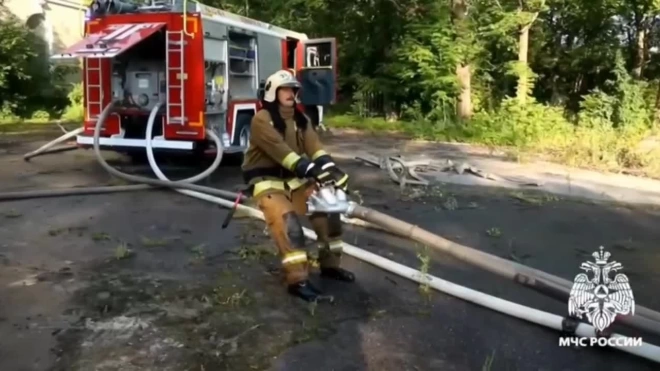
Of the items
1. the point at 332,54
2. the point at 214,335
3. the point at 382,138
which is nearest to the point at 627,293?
the point at 214,335

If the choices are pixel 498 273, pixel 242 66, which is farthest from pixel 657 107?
pixel 498 273

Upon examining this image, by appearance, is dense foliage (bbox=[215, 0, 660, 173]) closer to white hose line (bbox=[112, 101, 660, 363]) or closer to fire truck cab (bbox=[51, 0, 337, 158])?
fire truck cab (bbox=[51, 0, 337, 158])

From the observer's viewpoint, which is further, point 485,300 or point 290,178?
point 290,178

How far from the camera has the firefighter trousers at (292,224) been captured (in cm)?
444

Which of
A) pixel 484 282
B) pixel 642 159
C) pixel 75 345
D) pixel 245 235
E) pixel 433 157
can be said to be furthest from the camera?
pixel 433 157

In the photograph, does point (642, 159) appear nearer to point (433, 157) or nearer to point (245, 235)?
point (433, 157)

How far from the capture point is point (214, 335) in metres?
3.80

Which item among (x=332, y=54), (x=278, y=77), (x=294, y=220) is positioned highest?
(x=332, y=54)

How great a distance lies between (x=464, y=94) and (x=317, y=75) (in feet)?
23.6

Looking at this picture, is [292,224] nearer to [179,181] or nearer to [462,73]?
[179,181]

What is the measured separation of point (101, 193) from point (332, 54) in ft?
19.8

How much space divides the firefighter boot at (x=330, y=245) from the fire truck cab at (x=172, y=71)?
4507mm

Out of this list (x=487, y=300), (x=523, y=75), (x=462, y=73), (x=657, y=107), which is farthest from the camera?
(x=462, y=73)

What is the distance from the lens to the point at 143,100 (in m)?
9.59
